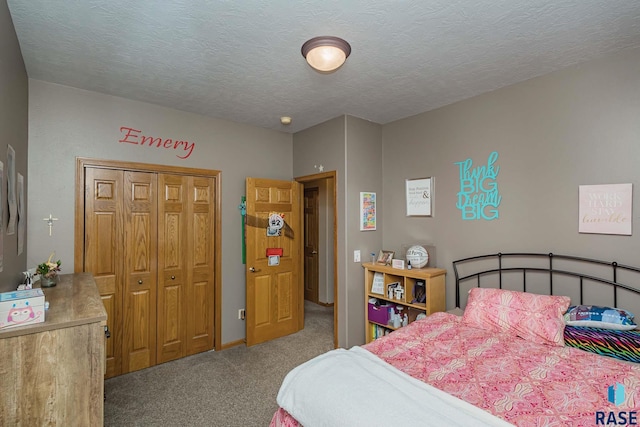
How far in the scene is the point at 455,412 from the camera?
1.31 m

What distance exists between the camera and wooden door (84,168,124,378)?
2.96 m

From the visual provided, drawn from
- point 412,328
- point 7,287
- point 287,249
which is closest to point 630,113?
point 412,328

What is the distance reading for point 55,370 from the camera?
1.55 meters

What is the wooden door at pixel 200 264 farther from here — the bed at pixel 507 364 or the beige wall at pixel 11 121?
the bed at pixel 507 364

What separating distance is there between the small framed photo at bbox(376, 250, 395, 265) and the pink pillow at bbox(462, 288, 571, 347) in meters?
1.10

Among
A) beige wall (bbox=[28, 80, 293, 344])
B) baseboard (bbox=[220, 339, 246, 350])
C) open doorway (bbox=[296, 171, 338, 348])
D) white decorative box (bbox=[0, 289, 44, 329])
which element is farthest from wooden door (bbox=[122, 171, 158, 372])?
open doorway (bbox=[296, 171, 338, 348])

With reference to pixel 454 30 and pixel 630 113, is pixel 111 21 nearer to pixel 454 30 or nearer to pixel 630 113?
pixel 454 30

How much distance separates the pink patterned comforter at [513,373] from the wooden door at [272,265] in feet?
6.70

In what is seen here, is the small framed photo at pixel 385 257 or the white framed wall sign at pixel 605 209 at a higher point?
the white framed wall sign at pixel 605 209

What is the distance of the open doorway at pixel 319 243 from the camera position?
17.9 ft

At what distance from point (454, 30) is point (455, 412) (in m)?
2.13

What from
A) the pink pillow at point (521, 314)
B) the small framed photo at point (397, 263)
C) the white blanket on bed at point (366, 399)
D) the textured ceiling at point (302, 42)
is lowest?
the white blanket on bed at point (366, 399)

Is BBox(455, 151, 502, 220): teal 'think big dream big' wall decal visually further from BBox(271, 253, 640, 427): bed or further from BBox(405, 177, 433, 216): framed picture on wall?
BBox(271, 253, 640, 427): bed
